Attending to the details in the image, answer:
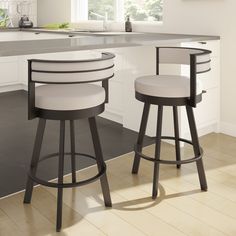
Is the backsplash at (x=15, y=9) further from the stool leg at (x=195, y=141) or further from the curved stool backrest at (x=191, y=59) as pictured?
the stool leg at (x=195, y=141)

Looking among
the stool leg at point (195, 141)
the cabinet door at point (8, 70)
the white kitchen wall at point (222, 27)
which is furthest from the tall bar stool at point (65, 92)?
the cabinet door at point (8, 70)

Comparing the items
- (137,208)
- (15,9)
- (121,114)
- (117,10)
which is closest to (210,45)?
(121,114)

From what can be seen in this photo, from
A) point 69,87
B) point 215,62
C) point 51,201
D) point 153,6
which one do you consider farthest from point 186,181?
point 153,6

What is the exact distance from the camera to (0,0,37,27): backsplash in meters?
5.36

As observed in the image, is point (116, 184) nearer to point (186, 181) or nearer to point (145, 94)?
point (186, 181)

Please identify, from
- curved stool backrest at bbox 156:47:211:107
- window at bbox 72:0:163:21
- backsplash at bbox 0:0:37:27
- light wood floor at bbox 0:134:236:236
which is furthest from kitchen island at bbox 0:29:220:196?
backsplash at bbox 0:0:37:27

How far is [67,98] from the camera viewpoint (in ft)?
5.78

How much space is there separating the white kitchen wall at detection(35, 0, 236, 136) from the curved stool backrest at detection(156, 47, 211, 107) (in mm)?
1047

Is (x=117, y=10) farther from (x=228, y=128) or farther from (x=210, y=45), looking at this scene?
(x=228, y=128)

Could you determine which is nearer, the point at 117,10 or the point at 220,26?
the point at 220,26

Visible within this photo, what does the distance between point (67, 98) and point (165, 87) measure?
2.11 feet

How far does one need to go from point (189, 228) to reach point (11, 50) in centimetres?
127

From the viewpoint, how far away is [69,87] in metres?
1.96

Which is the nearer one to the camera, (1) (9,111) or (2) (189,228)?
(2) (189,228)
